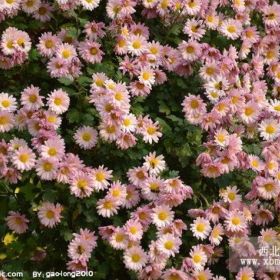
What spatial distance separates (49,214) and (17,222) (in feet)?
0.66

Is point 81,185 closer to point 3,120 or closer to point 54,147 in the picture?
point 54,147

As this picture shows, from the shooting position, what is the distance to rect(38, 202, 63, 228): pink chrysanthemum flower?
3215 millimetres

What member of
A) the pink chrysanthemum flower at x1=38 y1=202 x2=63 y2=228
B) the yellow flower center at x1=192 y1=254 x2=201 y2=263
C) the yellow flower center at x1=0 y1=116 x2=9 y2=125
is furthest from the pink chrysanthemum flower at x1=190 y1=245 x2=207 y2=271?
the yellow flower center at x1=0 y1=116 x2=9 y2=125

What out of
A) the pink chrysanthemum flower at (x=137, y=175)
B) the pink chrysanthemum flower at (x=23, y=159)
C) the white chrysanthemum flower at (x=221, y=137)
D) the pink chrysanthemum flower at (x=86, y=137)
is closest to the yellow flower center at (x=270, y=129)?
the white chrysanthemum flower at (x=221, y=137)

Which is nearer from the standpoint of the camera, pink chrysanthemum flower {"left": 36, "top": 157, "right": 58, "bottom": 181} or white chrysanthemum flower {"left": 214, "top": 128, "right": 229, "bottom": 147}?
pink chrysanthemum flower {"left": 36, "top": 157, "right": 58, "bottom": 181}

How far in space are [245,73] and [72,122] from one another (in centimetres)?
107

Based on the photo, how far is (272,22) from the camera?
406 cm

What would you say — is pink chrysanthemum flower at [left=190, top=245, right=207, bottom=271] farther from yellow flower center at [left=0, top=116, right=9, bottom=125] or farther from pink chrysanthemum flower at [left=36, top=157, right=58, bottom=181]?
yellow flower center at [left=0, top=116, right=9, bottom=125]

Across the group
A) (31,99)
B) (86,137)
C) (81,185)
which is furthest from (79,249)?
(31,99)

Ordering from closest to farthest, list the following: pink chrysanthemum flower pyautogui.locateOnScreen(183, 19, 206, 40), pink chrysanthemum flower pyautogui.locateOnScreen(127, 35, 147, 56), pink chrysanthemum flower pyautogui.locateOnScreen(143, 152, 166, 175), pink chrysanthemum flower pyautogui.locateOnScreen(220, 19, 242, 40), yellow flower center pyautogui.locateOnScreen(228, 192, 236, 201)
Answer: pink chrysanthemum flower pyautogui.locateOnScreen(143, 152, 166, 175) → yellow flower center pyautogui.locateOnScreen(228, 192, 236, 201) → pink chrysanthemum flower pyautogui.locateOnScreen(127, 35, 147, 56) → pink chrysanthemum flower pyautogui.locateOnScreen(183, 19, 206, 40) → pink chrysanthemum flower pyautogui.locateOnScreen(220, 19, 242, 40)

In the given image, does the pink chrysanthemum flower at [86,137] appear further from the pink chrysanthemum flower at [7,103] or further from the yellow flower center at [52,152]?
the pink chrysanthemum flower at [7,103]

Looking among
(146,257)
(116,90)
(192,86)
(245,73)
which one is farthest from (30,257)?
(245,73)

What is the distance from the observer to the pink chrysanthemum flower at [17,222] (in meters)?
3.32

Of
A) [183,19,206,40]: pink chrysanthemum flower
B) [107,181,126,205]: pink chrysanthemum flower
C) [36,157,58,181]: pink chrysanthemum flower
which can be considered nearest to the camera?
[36,157,58,181]: pink chrysanthemum flower
